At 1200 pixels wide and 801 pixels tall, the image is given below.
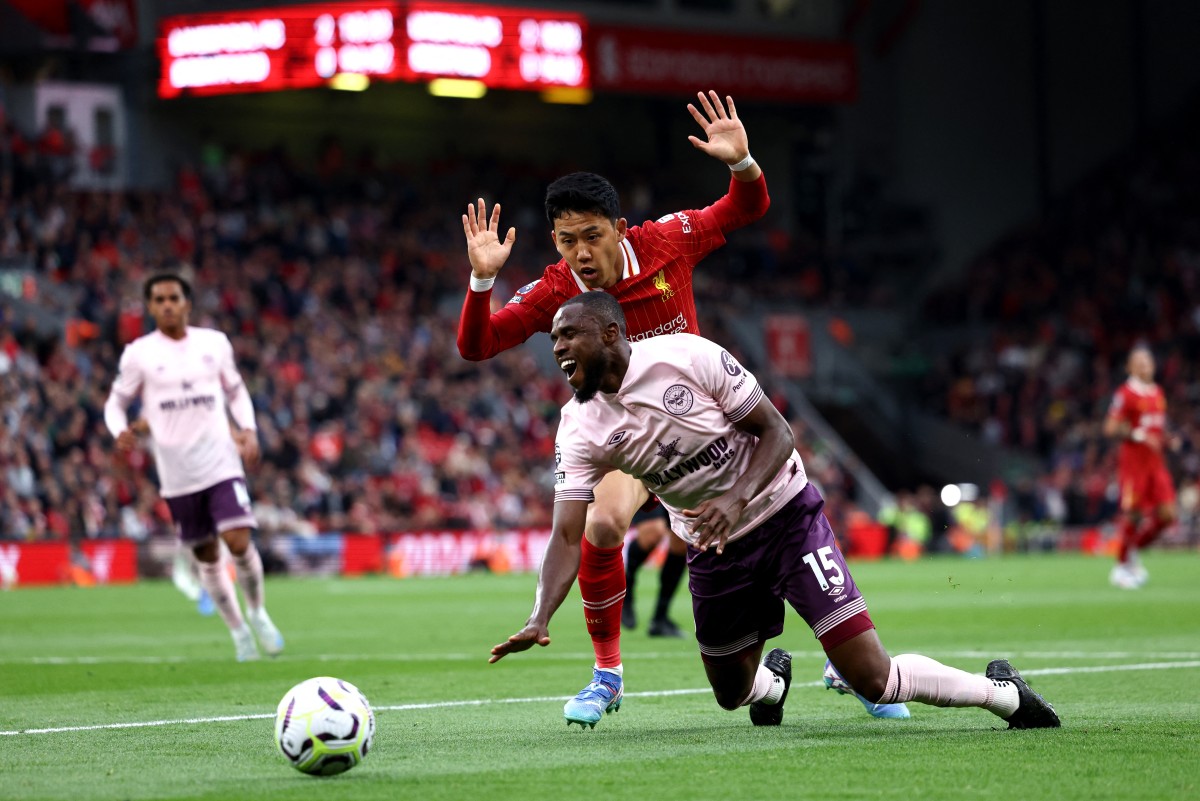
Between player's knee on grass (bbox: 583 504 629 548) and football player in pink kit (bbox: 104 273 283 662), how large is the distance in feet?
14.9

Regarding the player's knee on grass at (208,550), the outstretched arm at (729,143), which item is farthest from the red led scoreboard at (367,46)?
the outstretched arm at (729,143)

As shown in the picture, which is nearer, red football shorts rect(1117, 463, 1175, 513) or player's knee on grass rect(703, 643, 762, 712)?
player's knee on grass rect(703, 643, 762, 712)

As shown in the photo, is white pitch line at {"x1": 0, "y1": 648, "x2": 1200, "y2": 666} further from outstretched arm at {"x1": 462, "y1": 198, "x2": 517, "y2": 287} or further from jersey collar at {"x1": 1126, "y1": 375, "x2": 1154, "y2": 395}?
jersey collar at {"x1": 1126, "y1": 375, "x2": 1154, "y2": 395}

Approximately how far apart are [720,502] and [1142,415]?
561 inches

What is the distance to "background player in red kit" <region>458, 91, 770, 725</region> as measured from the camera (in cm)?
756

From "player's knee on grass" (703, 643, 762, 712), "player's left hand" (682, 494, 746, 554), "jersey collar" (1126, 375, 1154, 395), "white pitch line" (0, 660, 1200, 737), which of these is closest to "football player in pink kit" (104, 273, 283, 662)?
"white pitch line" (0, 660, 1200, 737)

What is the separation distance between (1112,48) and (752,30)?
9.18m

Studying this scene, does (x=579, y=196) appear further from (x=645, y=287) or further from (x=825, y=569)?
(x=825, y=569)

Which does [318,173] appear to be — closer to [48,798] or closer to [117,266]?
[117,266]

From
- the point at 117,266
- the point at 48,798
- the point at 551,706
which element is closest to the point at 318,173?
the point at 117,266

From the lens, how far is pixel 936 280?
4481 centimetres

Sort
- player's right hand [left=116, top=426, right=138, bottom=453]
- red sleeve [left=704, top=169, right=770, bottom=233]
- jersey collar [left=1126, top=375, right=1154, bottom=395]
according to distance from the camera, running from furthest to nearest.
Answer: jersey collar [left=1126, top=375, right=1154, bottom=395] → player's right hand [left=116, top=426, right=138, bottom=453] → red sleeve [left=704, top=169, right=770, bottom=233]

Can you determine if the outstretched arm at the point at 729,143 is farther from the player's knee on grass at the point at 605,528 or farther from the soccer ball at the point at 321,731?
the soccer ball at the point at 321,731

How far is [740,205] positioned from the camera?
835 cm
